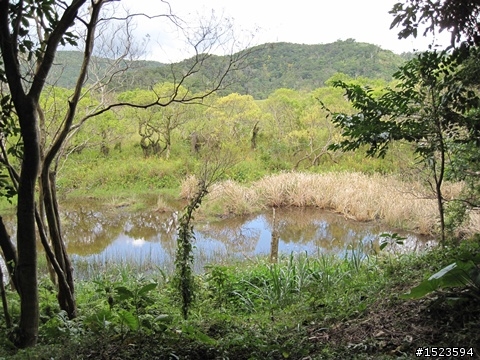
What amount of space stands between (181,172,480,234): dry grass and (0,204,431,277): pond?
0.31 metres

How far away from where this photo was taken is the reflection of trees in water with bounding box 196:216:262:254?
27.7ft

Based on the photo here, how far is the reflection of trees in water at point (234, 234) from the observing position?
8438 millimetres

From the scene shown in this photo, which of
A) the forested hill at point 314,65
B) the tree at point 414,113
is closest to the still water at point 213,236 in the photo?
the tree at point 414,113

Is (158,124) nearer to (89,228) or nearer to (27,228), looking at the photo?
(89,228)

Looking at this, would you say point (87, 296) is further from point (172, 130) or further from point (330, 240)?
point (172, 130)

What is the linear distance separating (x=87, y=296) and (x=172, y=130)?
45.4 ft

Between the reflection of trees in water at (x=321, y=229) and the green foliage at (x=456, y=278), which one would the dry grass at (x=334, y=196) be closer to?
the reflection of trees in water at (x=321, y=229)

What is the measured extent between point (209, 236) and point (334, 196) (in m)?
3.84

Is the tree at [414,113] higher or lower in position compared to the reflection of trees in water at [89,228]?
higher

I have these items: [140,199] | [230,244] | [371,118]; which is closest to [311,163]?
[140,199]

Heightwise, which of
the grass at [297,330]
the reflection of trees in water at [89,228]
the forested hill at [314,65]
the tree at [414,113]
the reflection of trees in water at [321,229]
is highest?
the forested hill at [314,65]

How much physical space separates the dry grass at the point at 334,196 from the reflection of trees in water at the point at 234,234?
2.33 ft

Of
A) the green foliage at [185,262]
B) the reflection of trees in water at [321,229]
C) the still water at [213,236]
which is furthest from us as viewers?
the reflection of trees in water at [321,229]

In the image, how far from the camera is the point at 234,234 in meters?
9.45
